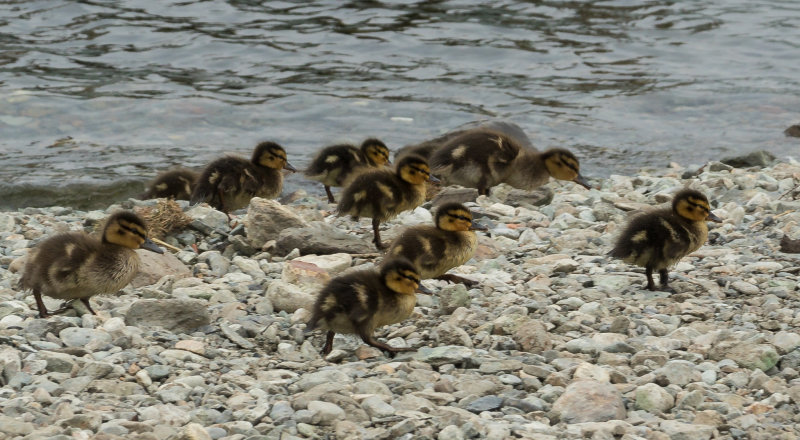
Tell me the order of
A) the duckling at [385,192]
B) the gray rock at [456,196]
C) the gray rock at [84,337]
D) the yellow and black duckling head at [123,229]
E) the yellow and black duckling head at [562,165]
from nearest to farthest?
the gray rock at [84,337] < the yellow and black duckling head at [123,229] < the duckling at [385,192] < the gray rock at [456,196] < the yellow and black duckling head at [562,165]

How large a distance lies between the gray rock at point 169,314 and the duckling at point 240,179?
2.81 metres

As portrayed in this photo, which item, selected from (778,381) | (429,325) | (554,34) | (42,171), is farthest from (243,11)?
(778,381)

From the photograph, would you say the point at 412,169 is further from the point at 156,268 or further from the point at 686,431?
the point at 686,431

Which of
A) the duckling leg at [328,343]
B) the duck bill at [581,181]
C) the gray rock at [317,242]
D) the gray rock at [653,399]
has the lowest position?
the duck bill at [581,181]

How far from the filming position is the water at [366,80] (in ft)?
36.1

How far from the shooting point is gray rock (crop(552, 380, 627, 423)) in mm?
4113

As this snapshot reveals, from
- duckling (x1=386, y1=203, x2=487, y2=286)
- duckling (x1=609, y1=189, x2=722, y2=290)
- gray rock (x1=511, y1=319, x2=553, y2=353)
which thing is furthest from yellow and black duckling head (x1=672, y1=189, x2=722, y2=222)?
gray rock (x1=511, y1=319, x2=553, y2=353)

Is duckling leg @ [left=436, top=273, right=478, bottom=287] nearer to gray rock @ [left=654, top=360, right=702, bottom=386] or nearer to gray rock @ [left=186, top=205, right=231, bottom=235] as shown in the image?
gray rock @ [left=654, top=360, right=702, bottom=386]

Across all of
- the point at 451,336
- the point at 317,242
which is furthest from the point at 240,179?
the point at 451,336

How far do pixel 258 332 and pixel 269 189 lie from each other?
10.8 feet

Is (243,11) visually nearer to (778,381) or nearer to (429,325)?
(429,325)

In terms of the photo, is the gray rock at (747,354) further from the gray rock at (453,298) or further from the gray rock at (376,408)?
the gray rock at (376,408)

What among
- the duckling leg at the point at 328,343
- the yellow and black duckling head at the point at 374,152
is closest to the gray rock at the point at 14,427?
the duckling leg at the point at 328,343

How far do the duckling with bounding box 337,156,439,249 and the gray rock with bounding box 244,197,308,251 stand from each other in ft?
1.35
